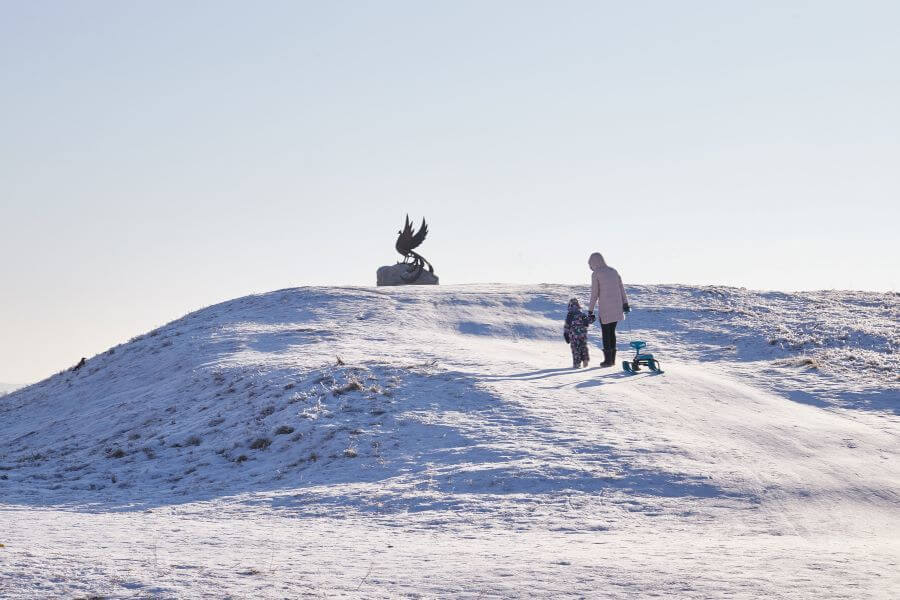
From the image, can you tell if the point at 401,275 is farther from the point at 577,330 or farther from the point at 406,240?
the point at 577,330

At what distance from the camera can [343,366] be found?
20656 mm

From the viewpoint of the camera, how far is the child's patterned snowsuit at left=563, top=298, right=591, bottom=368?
69.8 ft

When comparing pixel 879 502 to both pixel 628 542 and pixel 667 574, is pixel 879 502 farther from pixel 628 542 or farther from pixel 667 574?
pixel 667 574

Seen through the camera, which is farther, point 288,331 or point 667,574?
point 288,331

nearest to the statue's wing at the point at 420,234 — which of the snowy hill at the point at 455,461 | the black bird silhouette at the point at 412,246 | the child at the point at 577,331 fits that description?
the black bird silhouette at the point at 412,246

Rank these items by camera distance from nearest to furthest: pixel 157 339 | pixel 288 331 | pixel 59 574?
pixel 59 574
pixel 288 331
pixel 157 339

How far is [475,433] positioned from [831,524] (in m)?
6.07

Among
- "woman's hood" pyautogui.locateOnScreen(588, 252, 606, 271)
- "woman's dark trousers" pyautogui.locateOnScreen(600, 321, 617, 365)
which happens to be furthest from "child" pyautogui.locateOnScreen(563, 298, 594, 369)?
"woman's hood" pyautogui.locateOnScreen(588, 252, 606, 271)

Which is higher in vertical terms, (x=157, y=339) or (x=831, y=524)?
(x=157, y=339)

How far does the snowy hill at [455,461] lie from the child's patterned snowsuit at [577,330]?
428mm

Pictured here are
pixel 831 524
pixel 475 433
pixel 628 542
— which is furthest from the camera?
pixel 475 433

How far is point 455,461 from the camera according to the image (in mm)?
14852

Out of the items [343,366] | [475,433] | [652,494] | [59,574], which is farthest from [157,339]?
[59,574]

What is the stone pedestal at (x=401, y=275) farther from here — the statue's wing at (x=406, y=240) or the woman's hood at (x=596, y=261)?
the woman's hood at (x=596, y=261)
